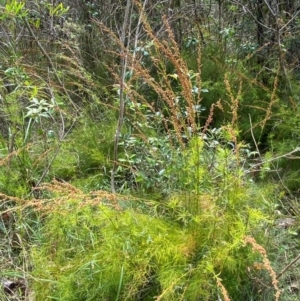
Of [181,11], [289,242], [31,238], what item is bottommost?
[31,238]

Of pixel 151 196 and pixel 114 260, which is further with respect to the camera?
pixel 151 196

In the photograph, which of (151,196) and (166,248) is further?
(151,196)

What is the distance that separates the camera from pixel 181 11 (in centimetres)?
512

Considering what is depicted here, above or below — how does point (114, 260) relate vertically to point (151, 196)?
above

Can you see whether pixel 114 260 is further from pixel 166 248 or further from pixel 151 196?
pixel 151 196

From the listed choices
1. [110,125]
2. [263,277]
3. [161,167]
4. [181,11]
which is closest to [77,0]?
[181,11]

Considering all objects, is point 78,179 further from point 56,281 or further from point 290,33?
point 290,33

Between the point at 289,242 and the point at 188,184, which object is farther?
the point at 289,242

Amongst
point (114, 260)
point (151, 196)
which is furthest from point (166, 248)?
point (151, 196)

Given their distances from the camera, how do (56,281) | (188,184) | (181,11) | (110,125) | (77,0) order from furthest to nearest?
1. (77,0)
2. (181,11)
3. (110,125)
4. (188,184)
5. (56,281)

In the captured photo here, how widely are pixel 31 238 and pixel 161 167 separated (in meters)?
0.86

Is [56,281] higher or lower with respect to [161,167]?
lower

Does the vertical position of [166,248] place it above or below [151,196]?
above

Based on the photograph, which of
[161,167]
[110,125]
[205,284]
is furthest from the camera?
[110,125]
